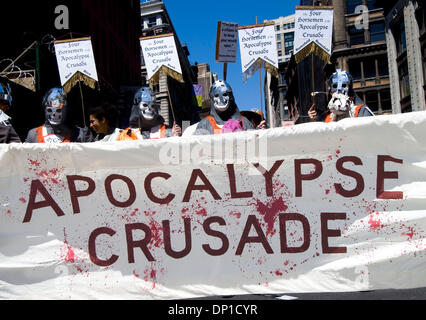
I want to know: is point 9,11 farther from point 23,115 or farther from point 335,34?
point 335,34

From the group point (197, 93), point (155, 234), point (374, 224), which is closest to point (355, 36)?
point (197, 93)

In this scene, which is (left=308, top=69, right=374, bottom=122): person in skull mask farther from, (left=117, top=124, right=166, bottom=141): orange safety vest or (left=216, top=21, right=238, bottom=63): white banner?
(left=117, top=124, right=166, bottom=141): orange safety vest

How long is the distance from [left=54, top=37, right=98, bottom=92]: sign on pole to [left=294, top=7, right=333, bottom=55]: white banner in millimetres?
2648

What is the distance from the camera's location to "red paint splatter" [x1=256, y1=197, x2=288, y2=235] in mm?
3273

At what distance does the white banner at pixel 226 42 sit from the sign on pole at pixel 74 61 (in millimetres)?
1728

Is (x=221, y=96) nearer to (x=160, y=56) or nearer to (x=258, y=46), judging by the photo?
(x=258, y=46)

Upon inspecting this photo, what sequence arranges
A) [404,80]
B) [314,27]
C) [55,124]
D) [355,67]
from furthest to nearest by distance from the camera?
[355,67], [404,80], [314,27], [55,124]

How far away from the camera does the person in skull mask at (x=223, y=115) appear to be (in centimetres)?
480

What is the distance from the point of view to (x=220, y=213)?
3.31m

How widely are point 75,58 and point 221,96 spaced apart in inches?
82.5

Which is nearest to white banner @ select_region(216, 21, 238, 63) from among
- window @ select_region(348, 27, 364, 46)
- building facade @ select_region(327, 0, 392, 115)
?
building facade @ select_region(327, 0, 392, 115)

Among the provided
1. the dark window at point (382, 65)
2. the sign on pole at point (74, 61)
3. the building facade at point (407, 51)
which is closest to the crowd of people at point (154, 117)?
the sign on pole at point (74, 61)

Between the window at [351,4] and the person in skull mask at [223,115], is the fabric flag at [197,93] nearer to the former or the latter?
the person in skull mask at [223,115]
